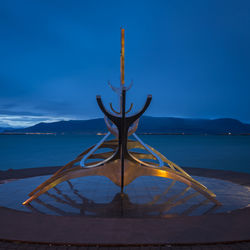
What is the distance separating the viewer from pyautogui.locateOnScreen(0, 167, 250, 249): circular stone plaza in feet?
21.3

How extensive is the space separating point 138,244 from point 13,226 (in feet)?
12.1

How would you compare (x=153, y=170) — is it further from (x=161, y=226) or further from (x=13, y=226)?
(x=13, y=226)

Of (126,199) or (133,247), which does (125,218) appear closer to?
(133,247)

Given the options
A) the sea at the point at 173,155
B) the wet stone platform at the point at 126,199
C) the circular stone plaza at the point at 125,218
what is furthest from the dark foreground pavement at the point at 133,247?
the sea at the point at 173,155

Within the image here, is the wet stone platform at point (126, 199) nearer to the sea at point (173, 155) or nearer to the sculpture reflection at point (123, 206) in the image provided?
the sculpture reflection at point (123, 206)

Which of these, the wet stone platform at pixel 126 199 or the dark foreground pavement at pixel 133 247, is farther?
the wet stone platform at pixel 126 199

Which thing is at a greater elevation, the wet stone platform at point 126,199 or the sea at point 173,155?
the wet stone platform at point 126,199

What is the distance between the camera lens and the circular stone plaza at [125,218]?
6.49 meters

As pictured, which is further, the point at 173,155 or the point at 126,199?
the point at 173,155

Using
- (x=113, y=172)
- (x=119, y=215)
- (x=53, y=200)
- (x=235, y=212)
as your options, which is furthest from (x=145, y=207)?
(x=53, y=200)

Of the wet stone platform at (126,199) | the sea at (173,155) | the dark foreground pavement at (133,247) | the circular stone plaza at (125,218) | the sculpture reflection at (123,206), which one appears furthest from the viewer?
the sea at (173,155)

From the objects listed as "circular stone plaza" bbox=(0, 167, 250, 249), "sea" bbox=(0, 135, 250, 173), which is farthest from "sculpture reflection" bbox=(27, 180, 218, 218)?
"sea" bbox=(0, 135, 250, 173)

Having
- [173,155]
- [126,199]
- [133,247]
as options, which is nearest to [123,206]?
[126,199]

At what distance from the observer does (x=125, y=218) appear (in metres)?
8.30
